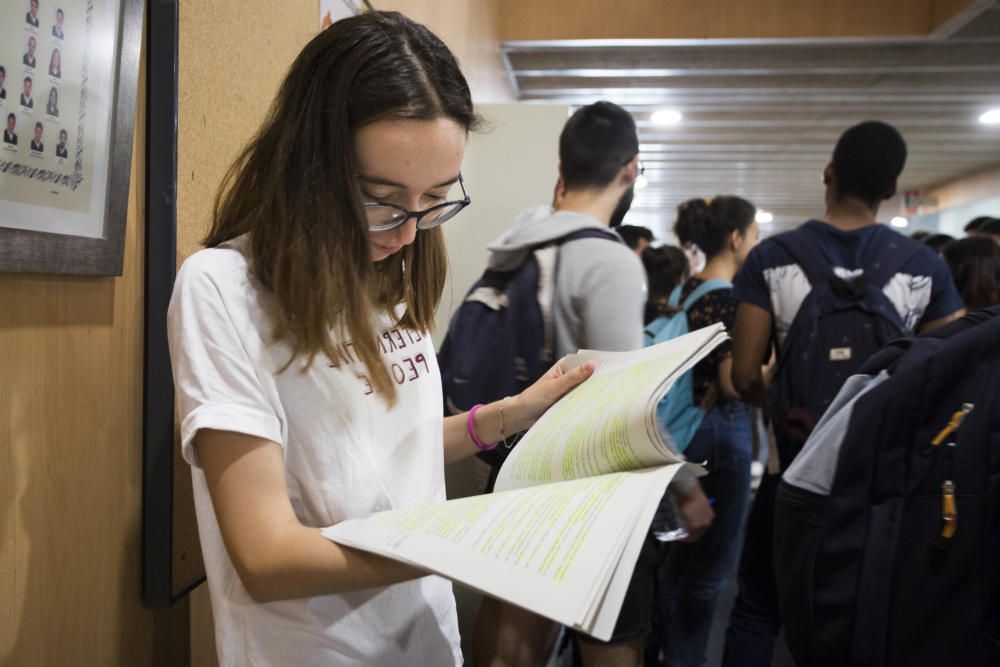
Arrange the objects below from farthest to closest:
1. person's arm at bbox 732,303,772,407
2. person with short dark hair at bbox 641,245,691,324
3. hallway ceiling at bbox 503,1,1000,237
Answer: hallway ceiling at bbox 503,1,1000,237, person with short dark hair at bbox 641,245,691,324, person's arm at bbox 732,303,772,407

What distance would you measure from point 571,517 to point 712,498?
162 cm

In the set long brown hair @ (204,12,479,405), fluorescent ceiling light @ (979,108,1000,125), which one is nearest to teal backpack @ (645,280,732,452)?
long brown hair @ (204,12,479,405)

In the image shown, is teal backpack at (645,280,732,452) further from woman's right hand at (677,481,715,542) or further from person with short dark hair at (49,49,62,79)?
person with short dark hair at (49,49,62,79)

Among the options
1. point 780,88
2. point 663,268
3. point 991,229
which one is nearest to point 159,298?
point 663,268

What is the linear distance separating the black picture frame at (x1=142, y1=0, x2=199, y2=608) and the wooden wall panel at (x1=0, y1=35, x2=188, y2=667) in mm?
12

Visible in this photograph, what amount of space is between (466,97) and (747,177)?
10.0 meters

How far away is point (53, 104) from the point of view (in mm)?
762

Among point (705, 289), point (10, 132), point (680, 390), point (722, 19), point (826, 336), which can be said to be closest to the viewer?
point (10, 132)

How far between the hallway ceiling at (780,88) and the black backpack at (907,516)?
3.96 metres

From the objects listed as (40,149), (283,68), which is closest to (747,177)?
(283,68)

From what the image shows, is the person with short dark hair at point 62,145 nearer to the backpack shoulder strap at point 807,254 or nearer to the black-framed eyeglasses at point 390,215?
the black-framed eyeglasses at point 390,215

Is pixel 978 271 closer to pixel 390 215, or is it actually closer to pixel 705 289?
pixel 705 289

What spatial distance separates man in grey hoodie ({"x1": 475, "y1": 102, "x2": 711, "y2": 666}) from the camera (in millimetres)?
924

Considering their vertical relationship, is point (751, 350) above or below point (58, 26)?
below
